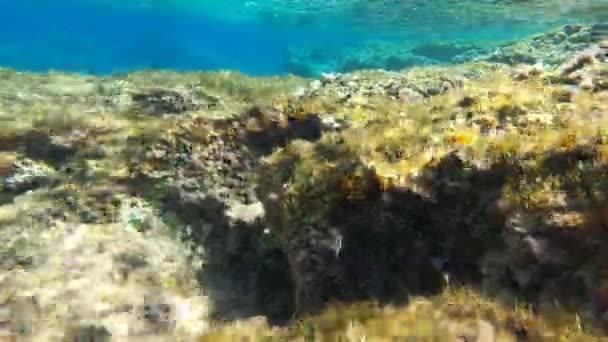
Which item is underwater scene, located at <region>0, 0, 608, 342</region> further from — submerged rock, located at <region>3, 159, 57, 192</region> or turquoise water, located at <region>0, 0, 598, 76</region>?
turquoise water, located at <region>0, 0, 598, 76</region>

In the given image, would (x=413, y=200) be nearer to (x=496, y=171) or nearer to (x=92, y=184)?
(x=496, y=171)

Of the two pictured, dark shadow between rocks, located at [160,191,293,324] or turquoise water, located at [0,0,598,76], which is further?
turquoise water, located at [0,0,598,76]

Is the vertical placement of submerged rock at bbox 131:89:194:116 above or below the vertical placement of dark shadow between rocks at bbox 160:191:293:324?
above

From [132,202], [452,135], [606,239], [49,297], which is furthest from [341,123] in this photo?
[49,297]

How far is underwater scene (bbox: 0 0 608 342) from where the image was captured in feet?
11.8

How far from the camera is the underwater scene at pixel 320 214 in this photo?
142 inches

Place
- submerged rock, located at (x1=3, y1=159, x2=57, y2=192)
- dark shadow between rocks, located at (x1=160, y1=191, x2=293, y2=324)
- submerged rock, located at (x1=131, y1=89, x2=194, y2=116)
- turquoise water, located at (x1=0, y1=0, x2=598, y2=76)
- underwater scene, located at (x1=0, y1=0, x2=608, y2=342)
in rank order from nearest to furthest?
underwater scene, located at (x1=0, y1=0, x2=608, y2=342) → dark shadow between rocks, located at (x1=160, y1=191, x2=293, y2=324) → submerged rock, located at (x1=3, y1=159, x2=57, y2=192) → submerged rock, located at (x1=131, y1=89, x2=194, y2=116) → turquoise water, located at (x1=0, y1=0, x2=598, y2=76)

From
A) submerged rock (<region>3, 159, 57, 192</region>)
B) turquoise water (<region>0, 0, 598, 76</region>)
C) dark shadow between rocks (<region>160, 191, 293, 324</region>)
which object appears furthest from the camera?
turquoise water (<region>0, 0, 598, 76</region>)

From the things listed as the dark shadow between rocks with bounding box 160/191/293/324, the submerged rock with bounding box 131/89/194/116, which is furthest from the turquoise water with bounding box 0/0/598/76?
the dark shadow between rocks with bounding box 160/191/293/324

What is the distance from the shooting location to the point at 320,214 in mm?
4887

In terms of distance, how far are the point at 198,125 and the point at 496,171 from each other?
4318 mm

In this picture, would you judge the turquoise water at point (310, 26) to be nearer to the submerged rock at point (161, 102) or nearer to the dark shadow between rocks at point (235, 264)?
the submerged rock at point (161, 102)

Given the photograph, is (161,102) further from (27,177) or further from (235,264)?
(235,264)

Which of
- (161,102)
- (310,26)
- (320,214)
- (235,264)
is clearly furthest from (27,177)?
(310,26)
